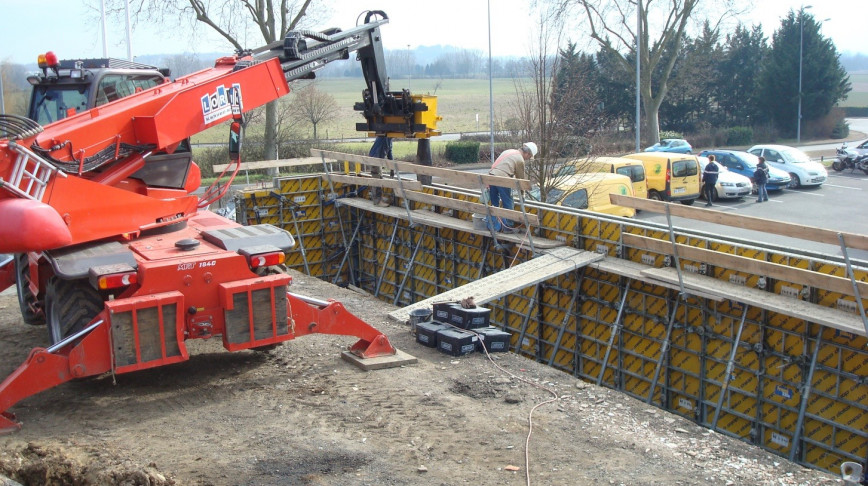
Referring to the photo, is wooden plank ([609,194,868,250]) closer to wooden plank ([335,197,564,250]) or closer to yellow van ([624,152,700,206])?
wooden plank ([335,197,564,250])

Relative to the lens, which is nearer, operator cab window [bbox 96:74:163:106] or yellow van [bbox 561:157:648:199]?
operator cab window [bbox 96:74:163:106]

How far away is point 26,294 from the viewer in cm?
977

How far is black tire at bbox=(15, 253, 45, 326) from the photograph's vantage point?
942 centimetres

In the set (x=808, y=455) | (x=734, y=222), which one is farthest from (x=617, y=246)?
(x=808, y=455)

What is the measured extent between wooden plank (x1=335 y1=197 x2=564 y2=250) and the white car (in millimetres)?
21640

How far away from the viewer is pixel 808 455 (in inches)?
363

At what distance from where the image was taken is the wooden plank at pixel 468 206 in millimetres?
12148

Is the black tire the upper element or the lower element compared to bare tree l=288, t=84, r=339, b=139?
lower

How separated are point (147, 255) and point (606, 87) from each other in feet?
158

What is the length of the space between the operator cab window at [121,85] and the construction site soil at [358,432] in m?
3.15

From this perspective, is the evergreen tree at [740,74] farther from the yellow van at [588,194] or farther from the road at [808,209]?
the yellow van at [588,194]

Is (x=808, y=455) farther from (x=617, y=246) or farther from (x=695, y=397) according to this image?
(x=617, y=246)

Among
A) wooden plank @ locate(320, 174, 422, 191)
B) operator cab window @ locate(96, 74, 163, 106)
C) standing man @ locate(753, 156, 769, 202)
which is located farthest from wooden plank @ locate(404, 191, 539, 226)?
standing man @ locate(753, 156, 769, 202)

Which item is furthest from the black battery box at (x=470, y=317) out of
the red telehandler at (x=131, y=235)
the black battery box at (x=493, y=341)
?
the red telehandler at (x=131, y=235)
